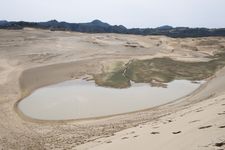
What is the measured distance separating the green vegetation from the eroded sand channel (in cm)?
165

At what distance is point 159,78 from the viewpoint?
36.4m

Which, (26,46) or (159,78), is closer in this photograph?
(159,78)

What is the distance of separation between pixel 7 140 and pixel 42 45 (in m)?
42.8

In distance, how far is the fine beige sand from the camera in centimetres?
1084

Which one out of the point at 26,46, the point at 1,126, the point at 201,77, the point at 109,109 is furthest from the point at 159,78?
the point at 26,46

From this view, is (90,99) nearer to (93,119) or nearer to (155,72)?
(93,119)

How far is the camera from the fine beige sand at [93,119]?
427 inches

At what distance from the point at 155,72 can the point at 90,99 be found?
13.5 meters

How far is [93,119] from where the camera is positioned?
21.8 meters

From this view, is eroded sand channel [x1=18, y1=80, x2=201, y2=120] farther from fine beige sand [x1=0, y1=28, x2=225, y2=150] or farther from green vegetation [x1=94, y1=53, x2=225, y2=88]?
green vegetation [x1=94, y1=53, x2=225, y2=88]

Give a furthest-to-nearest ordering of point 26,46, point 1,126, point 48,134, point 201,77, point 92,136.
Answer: point 26,46 → point 201,77 → point 1,126 → point 48,134 → point 92,136

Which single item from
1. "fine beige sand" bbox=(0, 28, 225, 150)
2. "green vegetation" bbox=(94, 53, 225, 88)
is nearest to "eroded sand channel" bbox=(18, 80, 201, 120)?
"fine beige sand" bbox=(0, 28, 225, 150)

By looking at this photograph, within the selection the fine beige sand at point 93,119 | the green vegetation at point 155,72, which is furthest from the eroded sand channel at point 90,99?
the green vegetation at point 155,72

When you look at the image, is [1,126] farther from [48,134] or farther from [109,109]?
[109,109]
